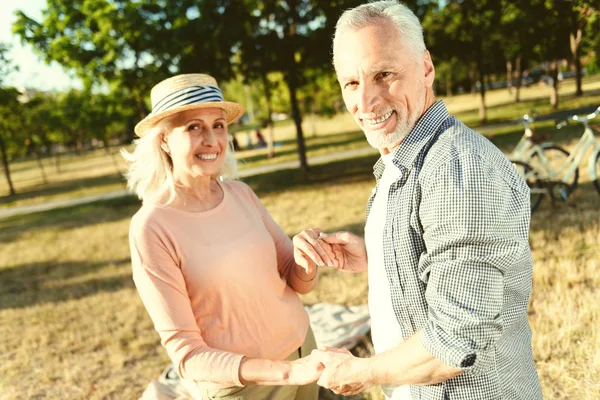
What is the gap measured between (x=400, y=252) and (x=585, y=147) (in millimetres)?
7271

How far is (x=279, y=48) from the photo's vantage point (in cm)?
1388

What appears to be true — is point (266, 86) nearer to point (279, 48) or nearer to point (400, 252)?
point (279, 48)

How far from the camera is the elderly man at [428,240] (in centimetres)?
137

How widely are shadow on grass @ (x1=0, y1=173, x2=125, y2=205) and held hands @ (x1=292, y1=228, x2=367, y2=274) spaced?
84.7 feet

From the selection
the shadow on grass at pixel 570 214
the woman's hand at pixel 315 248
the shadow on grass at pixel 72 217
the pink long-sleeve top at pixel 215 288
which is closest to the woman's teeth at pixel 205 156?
the pink long-sleeve top at pixel 215 288

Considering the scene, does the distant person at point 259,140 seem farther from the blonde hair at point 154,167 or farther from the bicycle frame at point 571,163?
the blonde hair at point 154,167

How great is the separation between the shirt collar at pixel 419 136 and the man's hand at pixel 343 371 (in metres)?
0.67

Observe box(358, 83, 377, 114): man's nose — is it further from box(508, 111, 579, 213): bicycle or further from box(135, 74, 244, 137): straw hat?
box(508, 111, 579, 213): bicycle

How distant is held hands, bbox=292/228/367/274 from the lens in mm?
2240

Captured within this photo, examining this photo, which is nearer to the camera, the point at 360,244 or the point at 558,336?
the point at 360,244

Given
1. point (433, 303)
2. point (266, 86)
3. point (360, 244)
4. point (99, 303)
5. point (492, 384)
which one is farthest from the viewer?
point (266, 86)

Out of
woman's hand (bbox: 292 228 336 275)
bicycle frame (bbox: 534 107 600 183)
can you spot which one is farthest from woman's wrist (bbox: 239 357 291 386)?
bicycle frame (bbox: 534 107 600 183)

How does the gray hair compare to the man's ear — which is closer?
the gray hair

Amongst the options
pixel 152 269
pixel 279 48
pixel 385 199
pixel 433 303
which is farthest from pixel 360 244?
pixel 279 48
